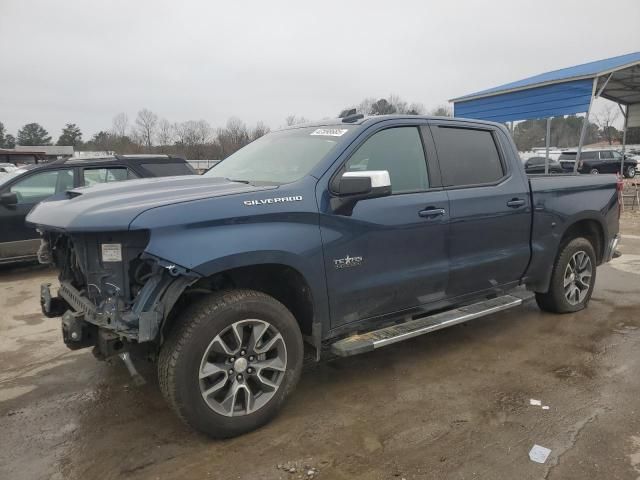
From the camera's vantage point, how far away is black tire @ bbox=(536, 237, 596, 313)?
16.3 feet

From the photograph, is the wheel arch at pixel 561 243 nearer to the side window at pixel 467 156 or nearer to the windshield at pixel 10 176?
the side window at pixel 467 156

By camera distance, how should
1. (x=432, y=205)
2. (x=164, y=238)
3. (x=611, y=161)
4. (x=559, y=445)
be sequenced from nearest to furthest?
(x=164, y=238) → (x=559, y=445) → (x=432, y=205) → (x=611, y=161)

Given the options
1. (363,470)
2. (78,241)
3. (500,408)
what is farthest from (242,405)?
(500,408)

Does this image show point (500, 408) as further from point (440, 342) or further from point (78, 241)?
point (78, 241)

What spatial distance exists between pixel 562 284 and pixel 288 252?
3412mm

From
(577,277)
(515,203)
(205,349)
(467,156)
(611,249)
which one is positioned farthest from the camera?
(611,249)

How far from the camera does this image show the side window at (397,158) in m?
3.59

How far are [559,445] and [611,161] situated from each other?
3256 centimetres

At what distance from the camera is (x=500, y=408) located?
3336 mm

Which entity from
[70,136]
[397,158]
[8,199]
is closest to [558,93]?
[397,158]

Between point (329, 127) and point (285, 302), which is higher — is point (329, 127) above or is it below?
above

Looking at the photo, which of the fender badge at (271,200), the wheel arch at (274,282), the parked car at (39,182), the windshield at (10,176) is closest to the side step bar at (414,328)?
the wheel arch at (274,282)

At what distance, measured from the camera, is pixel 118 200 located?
2.90 meters

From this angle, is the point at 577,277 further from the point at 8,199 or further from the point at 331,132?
the point at 8,199
